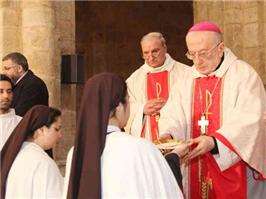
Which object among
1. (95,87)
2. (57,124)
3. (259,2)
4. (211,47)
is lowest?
(57,124)

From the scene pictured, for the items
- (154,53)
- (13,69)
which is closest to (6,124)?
(13,69)

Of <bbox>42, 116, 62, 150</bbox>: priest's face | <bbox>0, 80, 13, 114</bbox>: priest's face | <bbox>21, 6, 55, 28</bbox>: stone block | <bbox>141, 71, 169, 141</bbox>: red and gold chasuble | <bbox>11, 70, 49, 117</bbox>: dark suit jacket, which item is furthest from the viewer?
<bbox>21, 6, 55, 28</bbox>: stone block

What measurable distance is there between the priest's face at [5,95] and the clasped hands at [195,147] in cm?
177

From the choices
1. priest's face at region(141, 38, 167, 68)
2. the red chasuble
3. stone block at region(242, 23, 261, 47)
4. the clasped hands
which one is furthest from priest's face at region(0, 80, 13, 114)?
stone block at region(242, 23, 261, 47)

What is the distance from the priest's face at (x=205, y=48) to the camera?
4492 millimetres

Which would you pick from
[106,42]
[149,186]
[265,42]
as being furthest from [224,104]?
[106,42]

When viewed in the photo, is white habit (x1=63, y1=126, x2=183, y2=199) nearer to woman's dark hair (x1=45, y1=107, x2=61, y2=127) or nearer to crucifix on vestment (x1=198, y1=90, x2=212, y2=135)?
woman's dark hair (x1=45, y1=107, x2=61, y2=127)

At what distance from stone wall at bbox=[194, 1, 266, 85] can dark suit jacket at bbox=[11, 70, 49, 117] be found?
3205 mm

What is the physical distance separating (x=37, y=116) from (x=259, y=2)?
4874 millimetres

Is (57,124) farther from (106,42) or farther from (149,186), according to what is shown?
(106,42)

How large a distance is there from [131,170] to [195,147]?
125 cm

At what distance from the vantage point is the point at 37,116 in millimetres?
4148

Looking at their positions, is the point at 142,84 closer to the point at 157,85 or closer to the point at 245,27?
the point at 157,85

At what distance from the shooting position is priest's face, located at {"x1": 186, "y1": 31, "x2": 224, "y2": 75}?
449 cm
